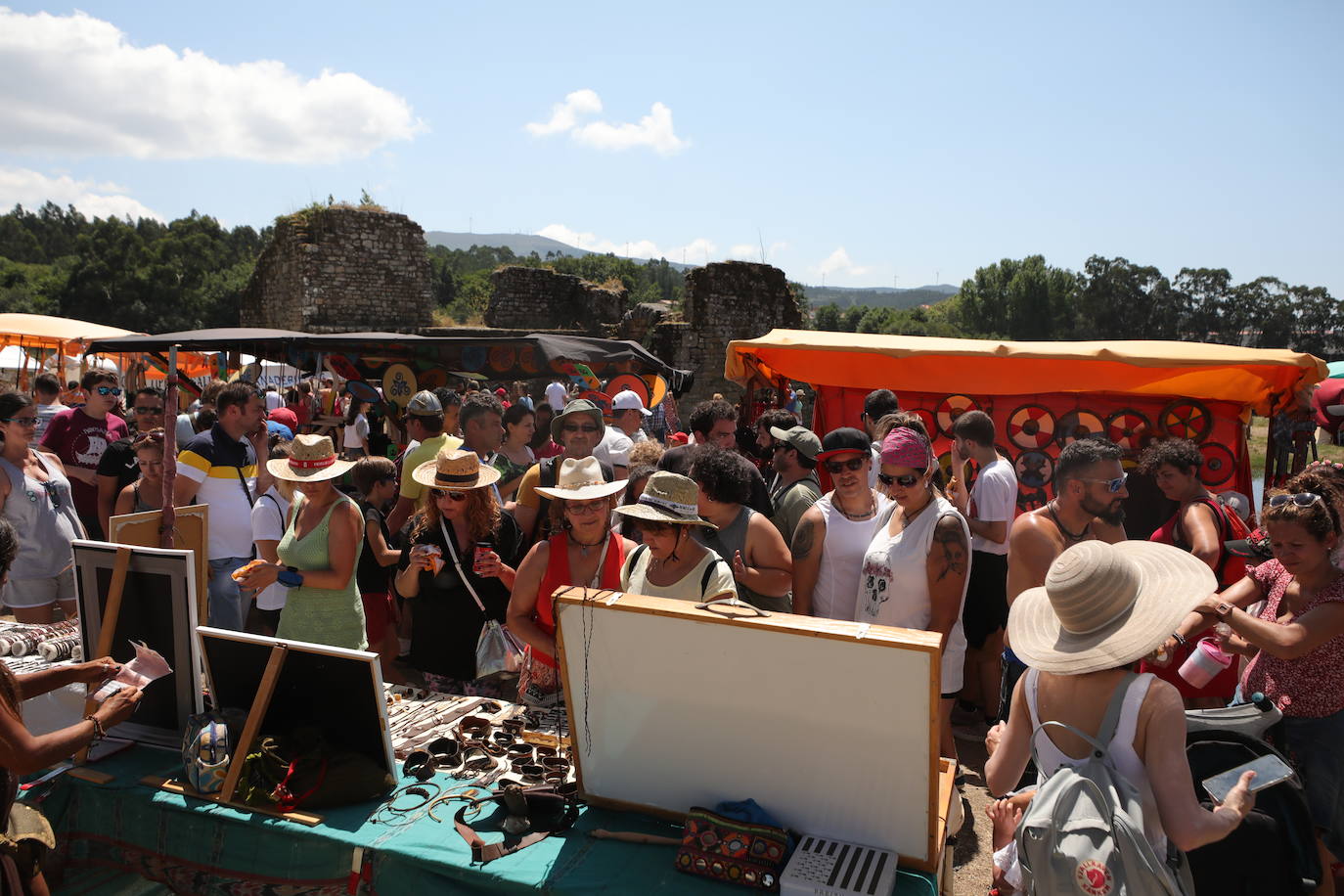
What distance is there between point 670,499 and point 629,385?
24.1 ft

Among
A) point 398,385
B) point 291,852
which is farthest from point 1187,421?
point 398,385

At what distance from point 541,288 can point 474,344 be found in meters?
18.4

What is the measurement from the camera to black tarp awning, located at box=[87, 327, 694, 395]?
345 inches

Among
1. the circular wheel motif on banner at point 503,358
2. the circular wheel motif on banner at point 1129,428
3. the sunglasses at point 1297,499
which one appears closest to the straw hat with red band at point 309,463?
the sunglasses at point 1297,499

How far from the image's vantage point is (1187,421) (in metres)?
5.88

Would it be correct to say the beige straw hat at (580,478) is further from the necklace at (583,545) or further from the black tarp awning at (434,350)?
the black tarp awning at (434,350)

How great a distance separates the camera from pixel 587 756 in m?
2.37

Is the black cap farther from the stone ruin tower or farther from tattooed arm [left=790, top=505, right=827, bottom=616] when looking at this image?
the stone ruin tower

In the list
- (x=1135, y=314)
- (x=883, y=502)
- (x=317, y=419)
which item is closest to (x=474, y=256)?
(x=1135, y=314)

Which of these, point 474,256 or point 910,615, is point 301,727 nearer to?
point 910,615

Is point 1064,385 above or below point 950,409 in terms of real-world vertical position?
above

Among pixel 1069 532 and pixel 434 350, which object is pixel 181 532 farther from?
pixel 434 350

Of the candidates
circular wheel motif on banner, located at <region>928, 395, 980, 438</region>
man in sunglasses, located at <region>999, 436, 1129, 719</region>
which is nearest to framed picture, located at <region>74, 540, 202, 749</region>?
man in sunglasses, located at <region>999, 436, 1129, 719</region>

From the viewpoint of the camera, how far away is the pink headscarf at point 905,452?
332cm
